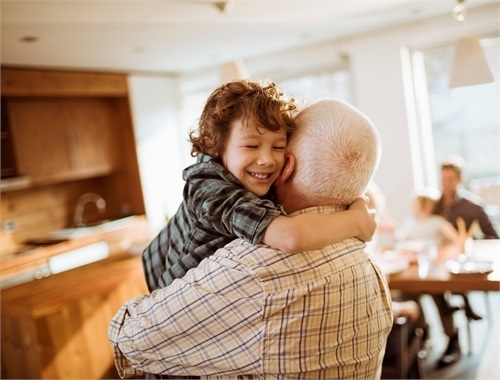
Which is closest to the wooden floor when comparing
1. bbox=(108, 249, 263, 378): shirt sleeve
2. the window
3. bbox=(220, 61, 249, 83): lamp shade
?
the window

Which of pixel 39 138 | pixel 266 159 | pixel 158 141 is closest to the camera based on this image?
pixel 266 159

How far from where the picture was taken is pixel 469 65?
295 cm

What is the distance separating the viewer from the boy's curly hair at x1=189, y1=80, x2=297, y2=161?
131cm

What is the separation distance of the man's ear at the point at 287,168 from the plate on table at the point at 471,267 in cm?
218

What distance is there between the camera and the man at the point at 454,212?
3938mm

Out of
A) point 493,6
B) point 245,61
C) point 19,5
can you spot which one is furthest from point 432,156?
point 19,5

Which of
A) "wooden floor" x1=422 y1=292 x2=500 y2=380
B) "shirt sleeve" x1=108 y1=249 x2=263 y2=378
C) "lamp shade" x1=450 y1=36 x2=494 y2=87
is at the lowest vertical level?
"wooden floor" x1=422 y1=292 x2=500 y2=380

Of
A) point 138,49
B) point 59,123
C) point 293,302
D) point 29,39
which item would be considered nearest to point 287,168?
point 293,302

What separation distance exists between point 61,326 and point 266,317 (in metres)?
2.07

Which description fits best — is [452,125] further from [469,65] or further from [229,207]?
[229,207]

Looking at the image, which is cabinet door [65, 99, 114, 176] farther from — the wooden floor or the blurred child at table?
the wooden floor

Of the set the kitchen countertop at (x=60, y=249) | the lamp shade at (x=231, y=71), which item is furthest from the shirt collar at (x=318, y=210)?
the lamp shade at (x=231, y=71)

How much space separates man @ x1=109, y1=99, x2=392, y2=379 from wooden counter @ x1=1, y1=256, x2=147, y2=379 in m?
1.69

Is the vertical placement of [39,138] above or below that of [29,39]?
below
